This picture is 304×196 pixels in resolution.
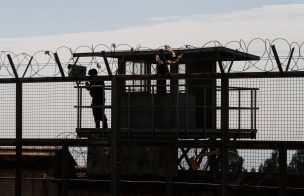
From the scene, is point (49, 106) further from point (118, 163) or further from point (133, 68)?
point (133, 68)

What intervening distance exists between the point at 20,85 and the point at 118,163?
2.38m

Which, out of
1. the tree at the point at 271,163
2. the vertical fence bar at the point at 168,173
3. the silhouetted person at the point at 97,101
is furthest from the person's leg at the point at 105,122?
the tree at the point at 271,163

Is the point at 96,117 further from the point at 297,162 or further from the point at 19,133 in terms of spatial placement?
the point at 297,162

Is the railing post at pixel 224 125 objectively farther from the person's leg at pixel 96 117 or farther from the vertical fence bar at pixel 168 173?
the person's leg at pixel 96 117

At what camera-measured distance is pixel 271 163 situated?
11641mm

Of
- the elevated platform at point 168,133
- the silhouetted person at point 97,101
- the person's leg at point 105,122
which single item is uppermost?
the silhouetted person at point 97,101

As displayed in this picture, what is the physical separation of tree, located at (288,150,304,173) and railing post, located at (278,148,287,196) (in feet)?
1.05

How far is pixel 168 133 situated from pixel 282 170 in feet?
14.5

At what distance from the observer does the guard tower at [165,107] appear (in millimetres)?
13672

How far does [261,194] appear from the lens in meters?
11.9

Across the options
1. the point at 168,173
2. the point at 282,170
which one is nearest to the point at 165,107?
the point at 168,173

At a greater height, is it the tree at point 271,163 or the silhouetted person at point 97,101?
the silhouetted person at point 97,101

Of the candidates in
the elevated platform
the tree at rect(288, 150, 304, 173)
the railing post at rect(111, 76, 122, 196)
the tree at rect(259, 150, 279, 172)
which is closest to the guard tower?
the elevated platform

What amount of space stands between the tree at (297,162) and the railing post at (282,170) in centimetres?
32
